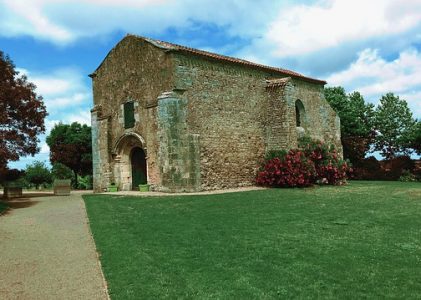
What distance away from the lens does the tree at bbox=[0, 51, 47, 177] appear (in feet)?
54.1

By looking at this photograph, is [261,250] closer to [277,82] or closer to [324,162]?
[324,162]

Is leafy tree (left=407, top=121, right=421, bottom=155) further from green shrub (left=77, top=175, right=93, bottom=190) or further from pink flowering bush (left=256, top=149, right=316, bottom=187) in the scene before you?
green shrub (left=77, top=175, right=93, bottom=190)

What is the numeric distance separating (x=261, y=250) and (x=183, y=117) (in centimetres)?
1230

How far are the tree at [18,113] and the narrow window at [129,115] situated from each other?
164 inches

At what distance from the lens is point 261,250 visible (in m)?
7.62

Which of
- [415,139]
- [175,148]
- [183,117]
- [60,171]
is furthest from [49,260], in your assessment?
[60,171]

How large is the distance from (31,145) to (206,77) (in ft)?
27.9

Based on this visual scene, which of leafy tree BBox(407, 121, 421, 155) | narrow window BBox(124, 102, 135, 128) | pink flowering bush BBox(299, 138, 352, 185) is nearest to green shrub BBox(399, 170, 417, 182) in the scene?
leafy tree BBox(407, 121, 421, 155)

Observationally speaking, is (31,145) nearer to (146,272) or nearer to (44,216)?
(44,216)

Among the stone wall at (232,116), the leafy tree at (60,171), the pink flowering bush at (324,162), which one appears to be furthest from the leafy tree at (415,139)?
the leafy tree at (60,171)

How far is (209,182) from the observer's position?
20125mm

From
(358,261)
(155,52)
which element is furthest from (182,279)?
(155,52)

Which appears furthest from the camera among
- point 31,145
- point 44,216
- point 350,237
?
point 31,145

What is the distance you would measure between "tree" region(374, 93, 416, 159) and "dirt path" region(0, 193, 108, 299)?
25.6 metres
